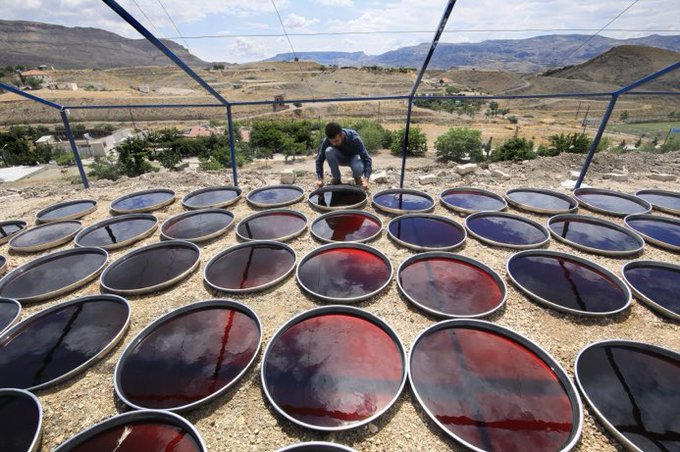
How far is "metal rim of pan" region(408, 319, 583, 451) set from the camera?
1998 mm

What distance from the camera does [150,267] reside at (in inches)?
158

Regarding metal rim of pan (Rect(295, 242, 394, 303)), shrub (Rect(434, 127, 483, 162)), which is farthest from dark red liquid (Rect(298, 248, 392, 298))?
shrub (Rect(434, 127, 483, 162))

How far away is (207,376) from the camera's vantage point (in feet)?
8.32

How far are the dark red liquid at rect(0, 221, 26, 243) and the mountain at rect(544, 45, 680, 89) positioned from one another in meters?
78.8

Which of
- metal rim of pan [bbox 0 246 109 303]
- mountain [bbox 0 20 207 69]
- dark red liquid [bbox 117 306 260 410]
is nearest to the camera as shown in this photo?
dark red liquid [bbox 117 306 260 410]

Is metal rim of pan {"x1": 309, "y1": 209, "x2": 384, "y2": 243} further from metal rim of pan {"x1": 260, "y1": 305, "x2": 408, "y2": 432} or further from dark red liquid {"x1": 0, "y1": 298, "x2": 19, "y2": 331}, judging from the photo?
dark red liquid {"x1": 0, "y1": 298, "x2": 19, "y2": 331}

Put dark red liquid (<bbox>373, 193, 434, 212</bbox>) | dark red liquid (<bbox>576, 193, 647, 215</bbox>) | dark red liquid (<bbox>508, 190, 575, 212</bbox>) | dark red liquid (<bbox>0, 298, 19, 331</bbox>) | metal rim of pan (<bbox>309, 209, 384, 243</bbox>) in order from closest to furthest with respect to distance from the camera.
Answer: dark red liquid (<bbox>0, 298, 19, 331</bbox>), metal rim of pan (<bbox>309, 209, 384, 243</bbox>), dark red liquid (<bbox>576, 193, 647, 215</bbox>), dark red liquid (<bbox>508, 190, 575, 212</bbox>), dark red liquid (<bbox>373, 193, 434, 212</bbox>)

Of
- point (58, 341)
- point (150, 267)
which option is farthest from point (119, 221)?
point (58, 341)

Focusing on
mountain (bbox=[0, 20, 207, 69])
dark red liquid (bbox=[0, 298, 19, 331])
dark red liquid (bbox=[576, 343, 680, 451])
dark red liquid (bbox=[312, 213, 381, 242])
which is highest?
mountain (bbox=[0, 20, 207, 69])

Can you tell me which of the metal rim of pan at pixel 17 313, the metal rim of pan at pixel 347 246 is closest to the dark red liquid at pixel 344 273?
the metal rim of pan at pixel 347 246

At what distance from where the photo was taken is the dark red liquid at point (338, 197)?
18.4ft

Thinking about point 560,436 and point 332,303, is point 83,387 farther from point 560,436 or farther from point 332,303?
point 560,436

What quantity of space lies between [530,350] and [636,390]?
712mm

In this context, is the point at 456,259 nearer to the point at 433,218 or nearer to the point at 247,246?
the point at 433,218
